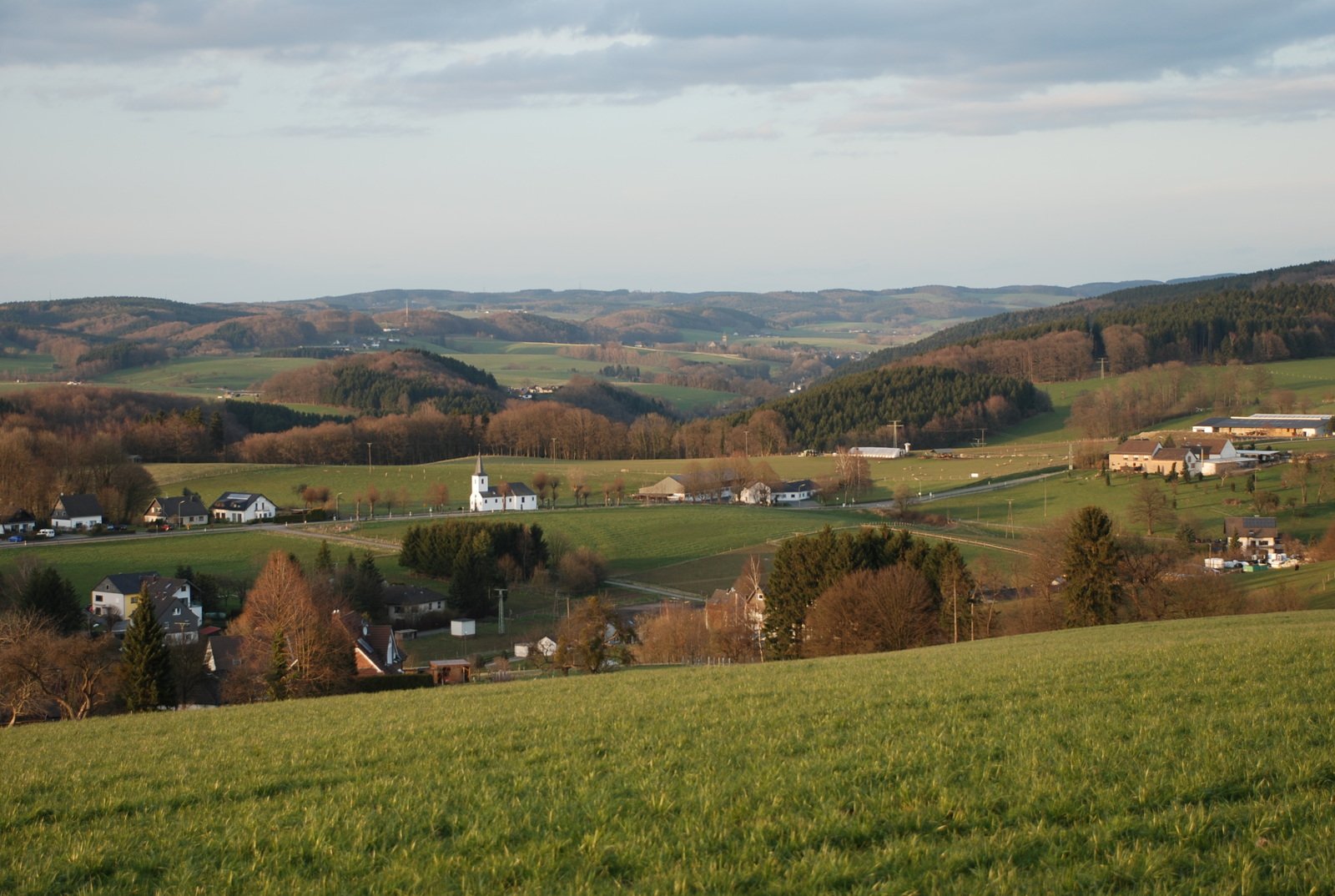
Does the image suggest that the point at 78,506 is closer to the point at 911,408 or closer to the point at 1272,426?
the point at 911,408

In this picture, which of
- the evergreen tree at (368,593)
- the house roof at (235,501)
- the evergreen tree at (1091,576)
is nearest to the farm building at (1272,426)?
the evergreen tree at (1091,576)

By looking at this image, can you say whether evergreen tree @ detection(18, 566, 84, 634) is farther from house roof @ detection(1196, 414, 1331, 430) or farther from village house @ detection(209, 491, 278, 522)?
house roof @ detection(1196, 414, 1331, 430)

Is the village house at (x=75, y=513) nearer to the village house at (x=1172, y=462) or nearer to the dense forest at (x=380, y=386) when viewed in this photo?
the village house at (x=1172, y=462)

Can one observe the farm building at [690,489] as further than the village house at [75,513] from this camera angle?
Yes

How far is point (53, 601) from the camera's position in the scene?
45969mm

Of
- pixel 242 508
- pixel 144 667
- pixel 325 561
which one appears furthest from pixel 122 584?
pixel 144 667

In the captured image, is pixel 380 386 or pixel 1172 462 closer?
pixel 1172 462

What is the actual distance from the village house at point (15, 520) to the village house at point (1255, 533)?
72142 mm

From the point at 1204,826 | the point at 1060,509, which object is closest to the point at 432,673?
the point at 1204,826

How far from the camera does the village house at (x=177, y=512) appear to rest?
77.9 m

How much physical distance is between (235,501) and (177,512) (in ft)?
15.5

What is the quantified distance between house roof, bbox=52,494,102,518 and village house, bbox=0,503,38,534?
1513 millimetres

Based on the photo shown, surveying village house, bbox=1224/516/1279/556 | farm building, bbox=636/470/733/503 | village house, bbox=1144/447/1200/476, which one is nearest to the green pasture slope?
village house, bbox=1144/447/1200/476

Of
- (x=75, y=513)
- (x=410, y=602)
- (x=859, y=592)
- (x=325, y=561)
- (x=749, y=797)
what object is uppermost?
(x=749, y=797)
